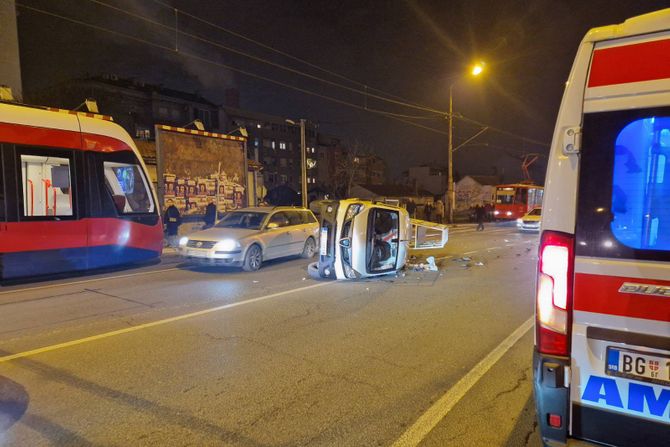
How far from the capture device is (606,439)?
7.37 ft

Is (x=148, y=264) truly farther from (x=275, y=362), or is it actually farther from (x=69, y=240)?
(x=275, y=362)

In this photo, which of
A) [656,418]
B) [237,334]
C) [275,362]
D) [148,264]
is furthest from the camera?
[148,264]

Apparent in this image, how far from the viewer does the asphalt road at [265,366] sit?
324 cm

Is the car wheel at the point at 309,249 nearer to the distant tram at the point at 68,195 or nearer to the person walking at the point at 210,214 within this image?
the distant tram at the point at 68,195

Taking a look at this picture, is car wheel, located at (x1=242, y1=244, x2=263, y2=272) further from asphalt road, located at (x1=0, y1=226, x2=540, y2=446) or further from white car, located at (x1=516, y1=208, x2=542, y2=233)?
white car, located at (x1=516, y1=208, x2=542, y2=233)

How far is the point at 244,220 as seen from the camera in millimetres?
11297

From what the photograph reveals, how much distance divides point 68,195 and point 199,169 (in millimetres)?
9613

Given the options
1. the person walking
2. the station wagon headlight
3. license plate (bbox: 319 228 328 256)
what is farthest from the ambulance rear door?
the person walking

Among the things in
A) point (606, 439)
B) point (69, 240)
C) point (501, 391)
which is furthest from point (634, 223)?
point (69, 240)

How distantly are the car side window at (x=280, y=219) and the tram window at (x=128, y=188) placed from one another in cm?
311

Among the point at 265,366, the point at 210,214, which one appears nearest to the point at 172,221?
the point at 210,214

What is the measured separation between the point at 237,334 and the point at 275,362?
1.14 metres

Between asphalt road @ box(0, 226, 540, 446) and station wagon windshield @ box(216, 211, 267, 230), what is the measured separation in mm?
2928

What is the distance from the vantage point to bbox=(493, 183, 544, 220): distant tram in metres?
34.9
